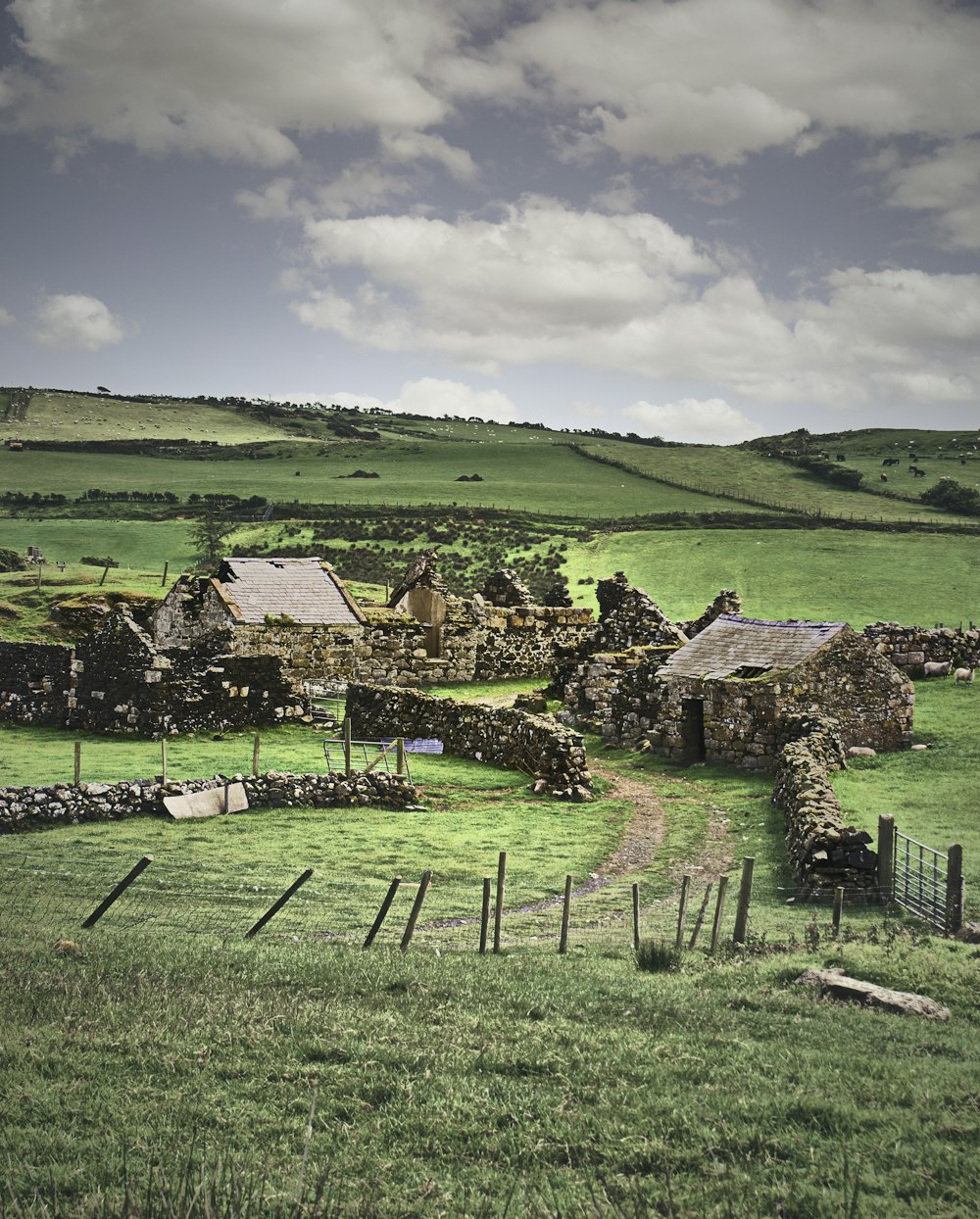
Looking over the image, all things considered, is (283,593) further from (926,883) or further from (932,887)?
(932,887)

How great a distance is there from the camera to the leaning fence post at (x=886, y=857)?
1400cm

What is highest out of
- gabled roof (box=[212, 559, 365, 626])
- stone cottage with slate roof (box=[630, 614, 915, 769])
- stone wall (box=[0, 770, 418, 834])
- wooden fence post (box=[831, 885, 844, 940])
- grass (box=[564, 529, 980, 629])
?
grass (box=[564, 529, 980, 629])

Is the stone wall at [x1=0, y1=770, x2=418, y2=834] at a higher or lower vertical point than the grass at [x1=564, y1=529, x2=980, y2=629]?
lower

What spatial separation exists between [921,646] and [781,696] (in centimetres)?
1200

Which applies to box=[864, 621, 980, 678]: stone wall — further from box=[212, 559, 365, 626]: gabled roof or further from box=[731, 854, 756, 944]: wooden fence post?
box=[731, 854, 756, 944]: wooden fence post

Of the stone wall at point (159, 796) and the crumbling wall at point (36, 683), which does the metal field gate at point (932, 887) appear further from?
the crumbling wall at point (36, 683)

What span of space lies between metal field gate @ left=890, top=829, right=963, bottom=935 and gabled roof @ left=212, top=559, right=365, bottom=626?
22742 millimetres

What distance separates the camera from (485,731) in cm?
2669

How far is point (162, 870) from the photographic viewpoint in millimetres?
14961

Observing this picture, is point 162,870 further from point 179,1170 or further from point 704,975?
point 179,1170

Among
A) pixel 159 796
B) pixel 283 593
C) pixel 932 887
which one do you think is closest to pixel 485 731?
pixel 159 796

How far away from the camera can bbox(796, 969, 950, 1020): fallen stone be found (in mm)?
Result: 9430

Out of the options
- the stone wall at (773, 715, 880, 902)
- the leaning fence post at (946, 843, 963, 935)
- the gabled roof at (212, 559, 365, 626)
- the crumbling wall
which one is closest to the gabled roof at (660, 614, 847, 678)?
the stone wall at (773, 715, 880, 902)

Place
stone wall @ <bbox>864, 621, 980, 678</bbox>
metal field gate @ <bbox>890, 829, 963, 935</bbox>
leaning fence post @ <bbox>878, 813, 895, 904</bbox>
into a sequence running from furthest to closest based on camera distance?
stone wall @ <bbox>864, 621, 980, 678</bbox>
leaning fence post @ <bbox>878, 813, 895, 904</bbox>
metal field gate @ <bbox>890, 829, 963, 935</bbox>
